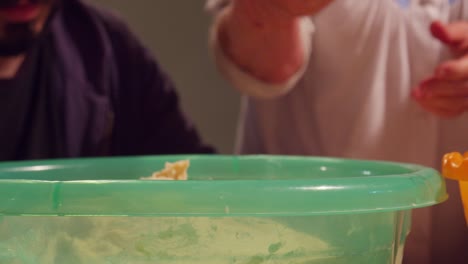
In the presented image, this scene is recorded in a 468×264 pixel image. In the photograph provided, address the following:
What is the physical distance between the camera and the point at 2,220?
0.98ft

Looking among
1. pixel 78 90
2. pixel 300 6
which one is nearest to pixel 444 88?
pixel 300 6

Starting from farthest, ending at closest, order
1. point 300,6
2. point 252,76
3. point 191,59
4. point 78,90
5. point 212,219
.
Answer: point 191,59
point 78,90
point 252,76
point 300,6
point 212,219

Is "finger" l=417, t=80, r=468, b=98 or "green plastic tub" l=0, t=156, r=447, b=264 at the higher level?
"finger" l=417, t=80, r=468, b=98

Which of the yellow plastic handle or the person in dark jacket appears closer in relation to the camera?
the yellow plastic handle

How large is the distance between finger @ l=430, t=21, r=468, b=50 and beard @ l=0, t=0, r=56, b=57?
421 millimetres

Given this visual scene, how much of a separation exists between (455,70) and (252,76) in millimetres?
198

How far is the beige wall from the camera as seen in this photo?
3.57 feet

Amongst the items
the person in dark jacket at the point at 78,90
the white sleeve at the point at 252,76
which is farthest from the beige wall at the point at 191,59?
the white sleeve at the point at 252,76

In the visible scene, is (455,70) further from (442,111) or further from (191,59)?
(191,59)

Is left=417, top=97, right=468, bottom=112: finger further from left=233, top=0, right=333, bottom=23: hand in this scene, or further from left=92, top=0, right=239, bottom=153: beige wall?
left=92, top=0, right=239, bottom=153: beige wall

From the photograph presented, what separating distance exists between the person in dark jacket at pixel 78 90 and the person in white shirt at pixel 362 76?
19 cm

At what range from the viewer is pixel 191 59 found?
43.8 inches

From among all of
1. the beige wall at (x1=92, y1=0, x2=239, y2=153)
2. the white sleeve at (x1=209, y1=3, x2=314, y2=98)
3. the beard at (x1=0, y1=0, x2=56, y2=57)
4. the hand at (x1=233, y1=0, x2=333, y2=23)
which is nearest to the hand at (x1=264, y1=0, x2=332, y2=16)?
the hand at (x1=233, y1=0, x2=333, y2=23)

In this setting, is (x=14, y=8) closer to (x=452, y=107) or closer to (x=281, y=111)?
(x=281, y=111)
